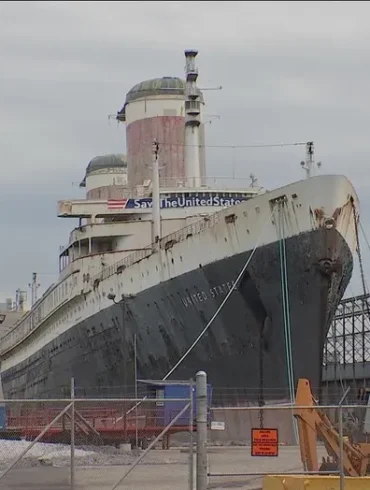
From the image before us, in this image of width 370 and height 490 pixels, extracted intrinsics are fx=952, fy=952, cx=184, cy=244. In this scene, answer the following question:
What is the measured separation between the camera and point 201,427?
11.5m

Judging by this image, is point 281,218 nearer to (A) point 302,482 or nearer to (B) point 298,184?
(B) point 298,184

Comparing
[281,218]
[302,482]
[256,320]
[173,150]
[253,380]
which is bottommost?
[302,482]

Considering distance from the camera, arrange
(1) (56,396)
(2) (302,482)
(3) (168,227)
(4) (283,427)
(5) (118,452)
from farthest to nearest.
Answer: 1. (1) (56,396)
2. (3) (168,227)
3. (4) (283,427)
4. (5) (118,452)
5. (2) (302,482)

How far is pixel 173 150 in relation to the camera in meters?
44.5

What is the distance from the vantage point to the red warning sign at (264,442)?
484 inches

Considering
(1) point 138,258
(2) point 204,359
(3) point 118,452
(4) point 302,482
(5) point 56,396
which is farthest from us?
(5) point 56,396

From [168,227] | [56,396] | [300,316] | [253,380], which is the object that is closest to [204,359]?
[253,380]

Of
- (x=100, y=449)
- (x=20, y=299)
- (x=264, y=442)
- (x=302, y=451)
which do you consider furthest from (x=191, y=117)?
(x=20, y=299)

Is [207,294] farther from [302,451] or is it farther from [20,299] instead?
[20,299]

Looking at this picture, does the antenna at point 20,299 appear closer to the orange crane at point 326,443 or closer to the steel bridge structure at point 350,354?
the steel bridge structure at point 350,354

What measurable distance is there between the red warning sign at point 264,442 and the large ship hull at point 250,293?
1399cm

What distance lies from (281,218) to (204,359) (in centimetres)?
503

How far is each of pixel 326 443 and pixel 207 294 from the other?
14.2 metres

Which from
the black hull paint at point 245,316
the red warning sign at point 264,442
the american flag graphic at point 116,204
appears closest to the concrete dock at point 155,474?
the red warning sign at point 264,442
